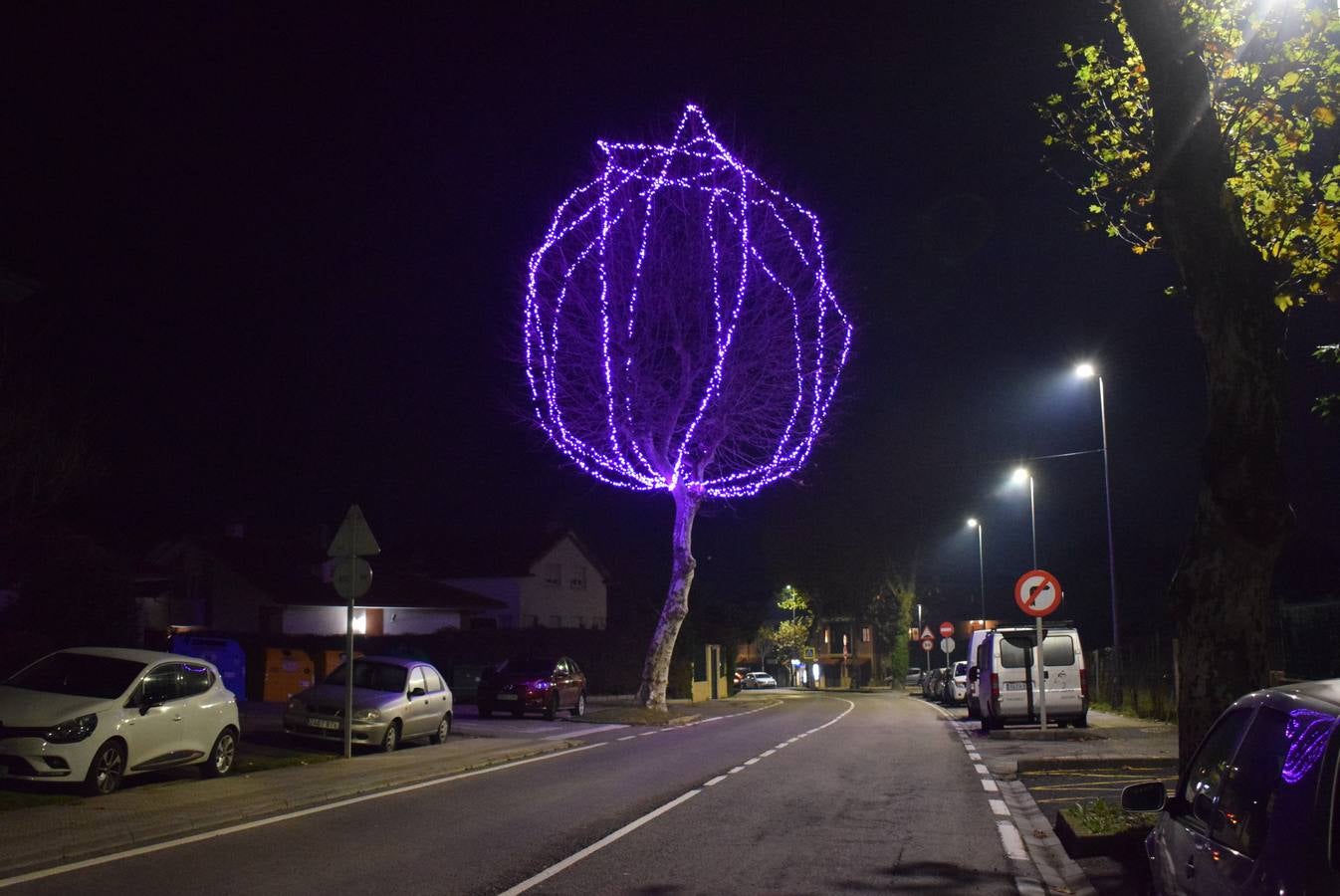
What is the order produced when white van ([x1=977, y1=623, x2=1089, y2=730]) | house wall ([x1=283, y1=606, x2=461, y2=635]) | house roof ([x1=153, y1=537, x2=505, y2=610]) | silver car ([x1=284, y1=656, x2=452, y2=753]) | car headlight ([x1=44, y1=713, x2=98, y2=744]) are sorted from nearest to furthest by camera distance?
car headlight ([x1=44, y1=713, x2=98, y2=744]) < silver car ([x1=284, y1=656, x2=452, y2=753]) < white van ([x1=977, y1=623, x2=1089, y2=730]) < house roof ([x1=153, y1=537, x2=505, y2=610]) < house wall ([x1=283, y1=606, x2=461, y2=635])

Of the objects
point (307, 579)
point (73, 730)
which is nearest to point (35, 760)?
point (73, 730)

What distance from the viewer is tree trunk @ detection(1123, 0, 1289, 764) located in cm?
874

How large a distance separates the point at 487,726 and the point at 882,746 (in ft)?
30.8

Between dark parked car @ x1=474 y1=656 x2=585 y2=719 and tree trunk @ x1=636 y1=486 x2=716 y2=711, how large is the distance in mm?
2047

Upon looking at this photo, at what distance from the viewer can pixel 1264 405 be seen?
875 cm

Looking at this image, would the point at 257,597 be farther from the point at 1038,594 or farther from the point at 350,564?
the point at 1038,594

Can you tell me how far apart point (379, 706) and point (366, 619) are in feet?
105

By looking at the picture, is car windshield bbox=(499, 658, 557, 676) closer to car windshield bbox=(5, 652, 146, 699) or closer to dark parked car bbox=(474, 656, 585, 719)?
dark parked car bbox=(474, 656, 585, 719)

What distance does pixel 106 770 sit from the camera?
43.6 feet

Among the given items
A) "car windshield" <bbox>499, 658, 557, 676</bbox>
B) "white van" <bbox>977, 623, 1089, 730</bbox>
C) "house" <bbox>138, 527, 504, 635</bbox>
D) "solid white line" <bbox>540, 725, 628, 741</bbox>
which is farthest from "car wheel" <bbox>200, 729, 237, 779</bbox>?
"house" <bbox>138, 527, 504, 635</bbox>

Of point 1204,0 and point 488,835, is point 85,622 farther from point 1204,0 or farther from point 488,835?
point 1204,0

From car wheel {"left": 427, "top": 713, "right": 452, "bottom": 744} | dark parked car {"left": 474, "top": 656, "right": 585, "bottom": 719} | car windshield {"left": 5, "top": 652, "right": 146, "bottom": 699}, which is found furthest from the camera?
dark parked car {"left": 474, "top": 656, "right": 585, "bottom": 719}

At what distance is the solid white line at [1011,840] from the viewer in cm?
1023

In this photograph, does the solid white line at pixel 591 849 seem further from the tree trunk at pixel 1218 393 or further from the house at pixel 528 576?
the house at pixel 528 576
